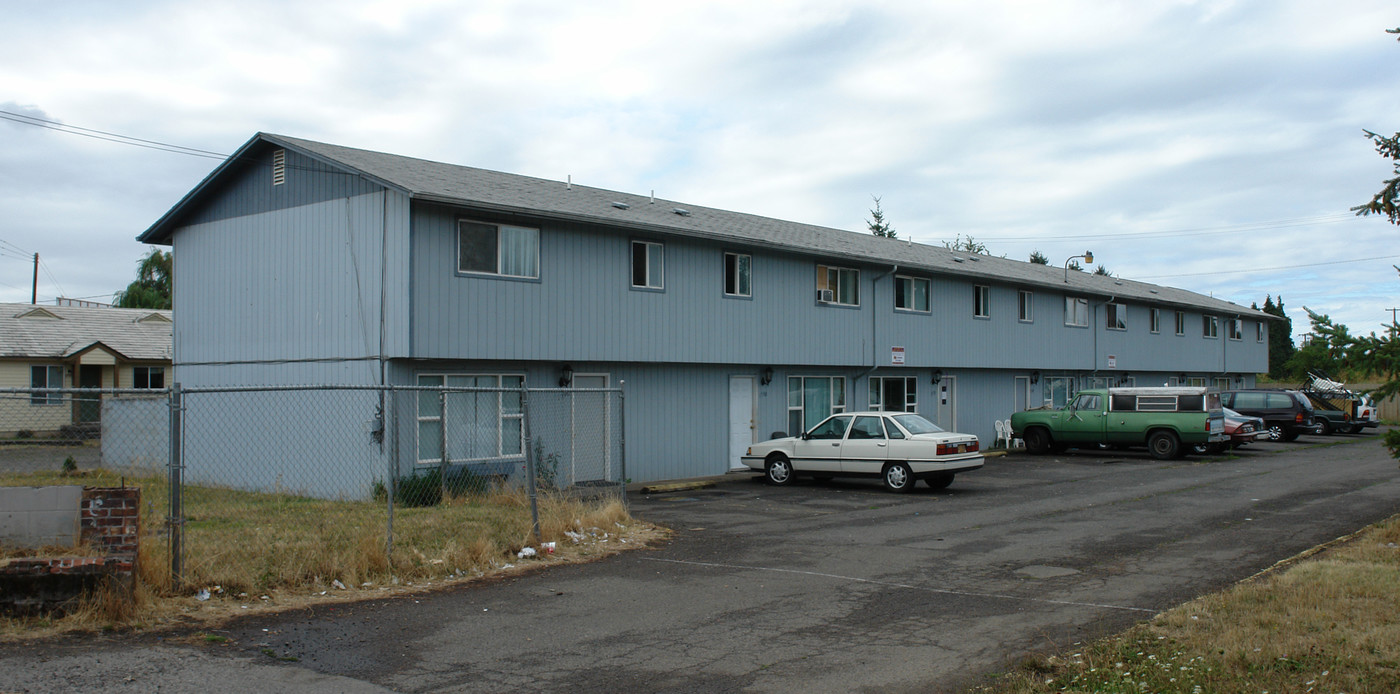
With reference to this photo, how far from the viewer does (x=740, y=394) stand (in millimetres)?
22719

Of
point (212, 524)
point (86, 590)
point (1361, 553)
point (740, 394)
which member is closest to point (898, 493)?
point (740, 394)

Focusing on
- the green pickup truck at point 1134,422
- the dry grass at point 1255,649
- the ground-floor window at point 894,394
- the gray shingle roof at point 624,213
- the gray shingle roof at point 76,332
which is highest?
the gray shingle roof at point 624,213

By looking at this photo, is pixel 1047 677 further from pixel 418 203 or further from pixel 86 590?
pixel 418 203

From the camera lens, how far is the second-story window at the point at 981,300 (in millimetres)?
29766

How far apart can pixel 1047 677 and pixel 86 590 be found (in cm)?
703

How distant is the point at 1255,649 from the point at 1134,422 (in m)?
20.9

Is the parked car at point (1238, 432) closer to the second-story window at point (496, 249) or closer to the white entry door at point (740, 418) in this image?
the white entry door at point (740, 418)

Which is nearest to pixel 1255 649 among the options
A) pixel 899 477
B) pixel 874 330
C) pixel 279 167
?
pixel 899 477

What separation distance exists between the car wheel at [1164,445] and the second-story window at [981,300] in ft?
19.6

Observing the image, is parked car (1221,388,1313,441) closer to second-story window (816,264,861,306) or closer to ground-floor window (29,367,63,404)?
second-story window (816,264,861,306)

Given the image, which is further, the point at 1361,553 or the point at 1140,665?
the point at 1361,553

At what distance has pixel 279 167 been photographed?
1873cm

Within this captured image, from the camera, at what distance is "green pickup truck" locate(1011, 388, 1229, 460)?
1004 inches

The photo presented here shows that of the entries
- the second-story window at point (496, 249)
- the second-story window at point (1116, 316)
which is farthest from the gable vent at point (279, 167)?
the second-story window at point (1116, 316)
